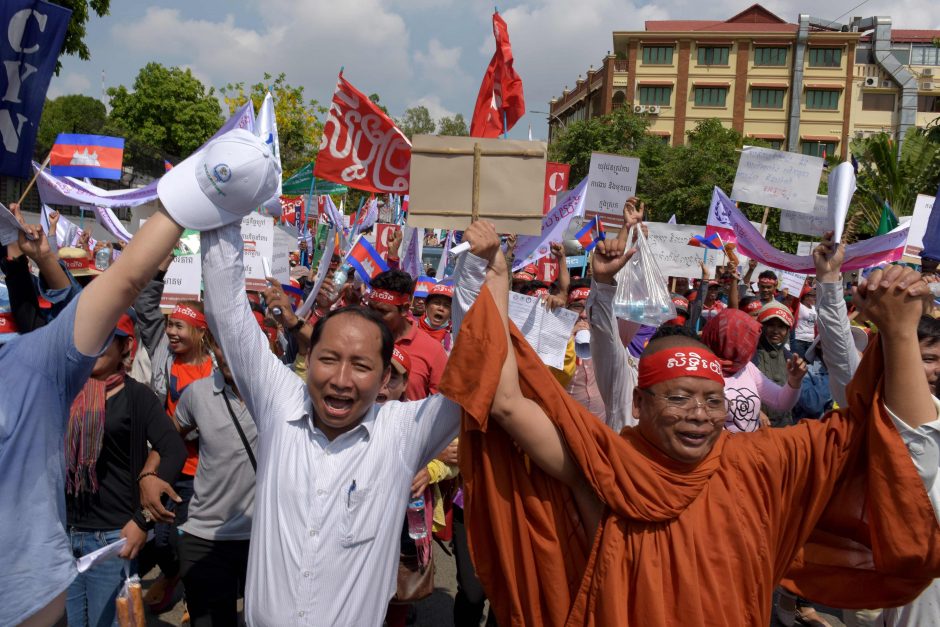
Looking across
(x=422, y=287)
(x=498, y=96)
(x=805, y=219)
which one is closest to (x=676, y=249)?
(x=805, y=219)

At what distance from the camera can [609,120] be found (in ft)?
128

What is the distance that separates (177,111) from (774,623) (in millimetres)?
39452

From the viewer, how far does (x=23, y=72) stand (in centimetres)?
246

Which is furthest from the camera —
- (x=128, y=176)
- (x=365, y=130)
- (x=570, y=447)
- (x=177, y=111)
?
(x=177, y=111)

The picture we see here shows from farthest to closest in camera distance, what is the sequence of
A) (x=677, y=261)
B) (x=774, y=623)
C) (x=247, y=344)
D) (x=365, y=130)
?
(x=677, y=261)
(x=365, y=130)
(x=774, y=623)
(x=247, y=344)

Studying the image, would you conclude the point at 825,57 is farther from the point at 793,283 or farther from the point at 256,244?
the point at 256,244

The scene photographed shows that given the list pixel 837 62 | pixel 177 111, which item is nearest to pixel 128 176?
pixel 177 111

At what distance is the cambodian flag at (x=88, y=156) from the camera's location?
9031 millimetres

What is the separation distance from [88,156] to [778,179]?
7.55 metres

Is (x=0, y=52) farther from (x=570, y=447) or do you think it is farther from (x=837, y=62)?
(x=837, y=62)

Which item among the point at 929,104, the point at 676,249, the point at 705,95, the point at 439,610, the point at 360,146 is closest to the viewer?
the point at 439,610

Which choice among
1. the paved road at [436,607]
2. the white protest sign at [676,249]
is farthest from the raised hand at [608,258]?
the white protest sign at [676,249]

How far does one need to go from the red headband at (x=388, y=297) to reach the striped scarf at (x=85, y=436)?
6.26 feet

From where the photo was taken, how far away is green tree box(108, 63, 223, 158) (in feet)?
126
